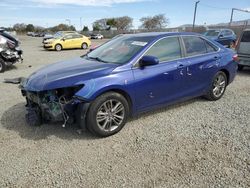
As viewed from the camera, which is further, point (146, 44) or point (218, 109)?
point (218, 109)

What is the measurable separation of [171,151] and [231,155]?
32.4 inches

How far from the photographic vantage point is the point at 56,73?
3908 millimetres

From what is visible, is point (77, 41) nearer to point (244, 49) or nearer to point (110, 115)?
point (244, 49)

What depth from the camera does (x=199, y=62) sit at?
486 centimetres

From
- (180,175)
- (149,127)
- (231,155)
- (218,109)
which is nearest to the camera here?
(180,175)

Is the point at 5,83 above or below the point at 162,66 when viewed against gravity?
below

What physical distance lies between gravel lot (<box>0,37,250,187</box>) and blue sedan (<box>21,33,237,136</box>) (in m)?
0.31

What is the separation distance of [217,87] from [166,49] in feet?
6.00

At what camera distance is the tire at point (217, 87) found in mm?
5359

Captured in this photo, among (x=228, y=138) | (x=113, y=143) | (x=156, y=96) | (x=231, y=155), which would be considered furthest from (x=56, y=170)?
(x=228, y=138)

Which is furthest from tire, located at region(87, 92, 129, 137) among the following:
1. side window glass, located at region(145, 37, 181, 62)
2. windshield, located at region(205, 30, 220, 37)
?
Answer: windshield, located at region(205, 30, 220, 37)

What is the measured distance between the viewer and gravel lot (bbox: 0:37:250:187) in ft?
9.36

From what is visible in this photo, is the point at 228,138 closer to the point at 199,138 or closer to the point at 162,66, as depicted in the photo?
the point at 199,138

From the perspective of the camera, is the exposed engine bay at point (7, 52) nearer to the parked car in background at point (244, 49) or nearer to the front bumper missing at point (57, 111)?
the front bumper missing at point (57, 111)
